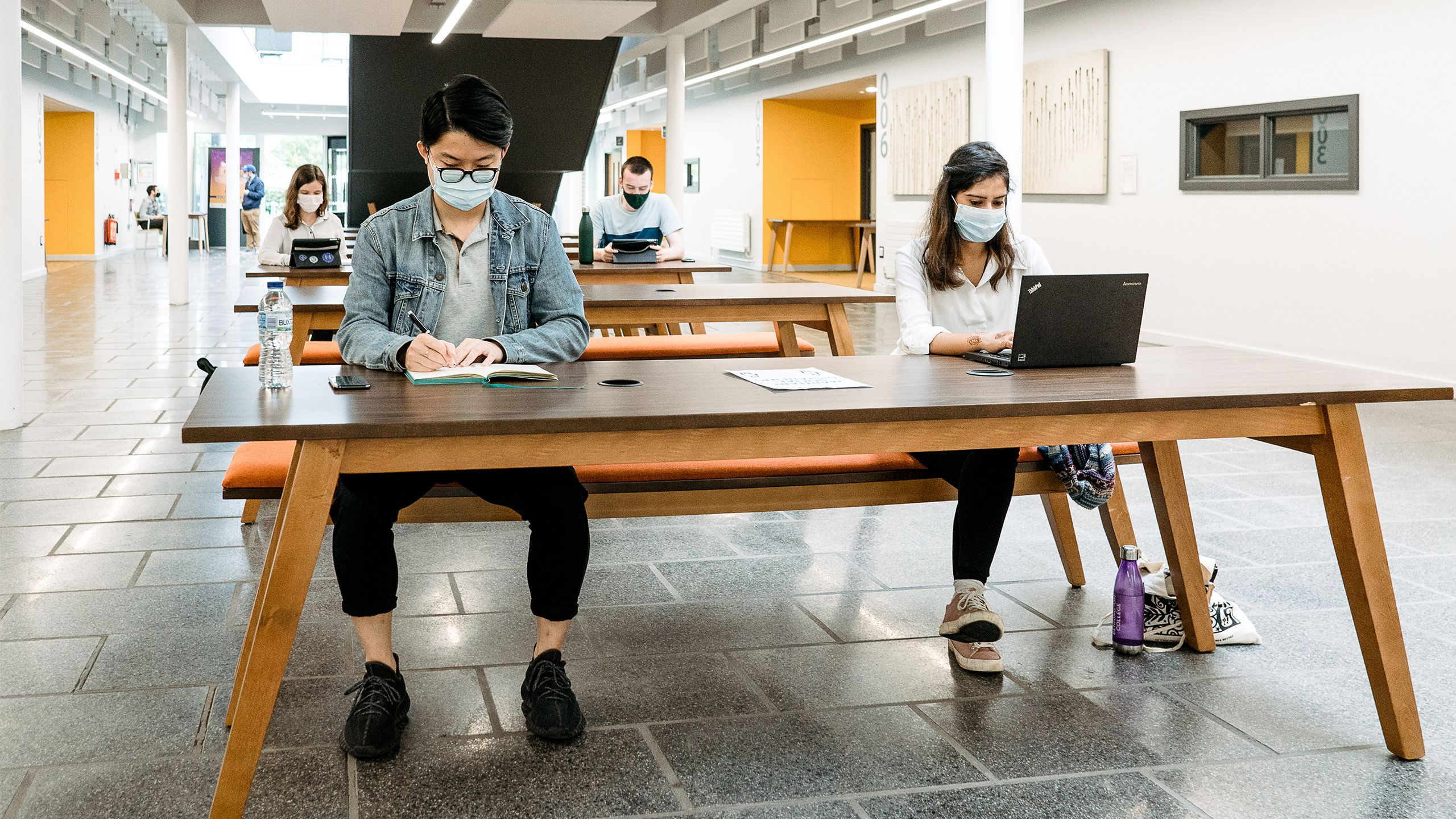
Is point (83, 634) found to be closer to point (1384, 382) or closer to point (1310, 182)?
point (1384, 382)

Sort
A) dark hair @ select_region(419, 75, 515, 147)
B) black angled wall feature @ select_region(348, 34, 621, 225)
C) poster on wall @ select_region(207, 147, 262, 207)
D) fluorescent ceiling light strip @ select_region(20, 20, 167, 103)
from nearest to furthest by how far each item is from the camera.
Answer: dark hair @ select_region(419, 75, 515, 147), black angled wall feature @ select_region(348, 34, 621, 225), fluorescent ceiling light strip @ select_region(20, 20, 167, 103), poster on wall @ select_region(207, 147, 262, 207)

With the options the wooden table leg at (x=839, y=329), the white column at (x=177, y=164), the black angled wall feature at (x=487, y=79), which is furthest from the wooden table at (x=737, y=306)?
the white column at (x=177, y=164)

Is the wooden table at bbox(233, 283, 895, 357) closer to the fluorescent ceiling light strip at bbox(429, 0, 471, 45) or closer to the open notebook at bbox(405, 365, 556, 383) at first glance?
the open notebook at bbox(405, 365, 556, 383)

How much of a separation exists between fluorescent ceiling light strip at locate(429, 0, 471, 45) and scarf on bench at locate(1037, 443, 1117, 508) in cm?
707

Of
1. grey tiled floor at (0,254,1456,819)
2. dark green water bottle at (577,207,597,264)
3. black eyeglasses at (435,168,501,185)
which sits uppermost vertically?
dark green water bottle at (577,207,597,264)

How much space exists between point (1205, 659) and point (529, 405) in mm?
1582

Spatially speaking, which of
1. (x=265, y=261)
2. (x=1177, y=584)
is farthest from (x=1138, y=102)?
(x=1177, y=584)

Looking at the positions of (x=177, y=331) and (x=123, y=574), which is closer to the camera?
(x=123, y=574)

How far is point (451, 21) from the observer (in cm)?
970

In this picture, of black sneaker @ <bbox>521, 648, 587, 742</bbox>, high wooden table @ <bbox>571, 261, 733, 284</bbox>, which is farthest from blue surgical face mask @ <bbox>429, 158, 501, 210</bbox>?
high wooden table @ <bbox>571, 261, 733, 284</bbox>

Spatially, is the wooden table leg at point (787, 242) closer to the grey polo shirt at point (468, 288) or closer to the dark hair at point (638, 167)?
the dark hair at point (638, 167)

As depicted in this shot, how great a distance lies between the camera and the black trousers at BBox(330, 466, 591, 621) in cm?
221

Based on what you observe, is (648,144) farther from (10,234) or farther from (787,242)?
(10,234)

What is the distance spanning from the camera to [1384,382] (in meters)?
2.36
